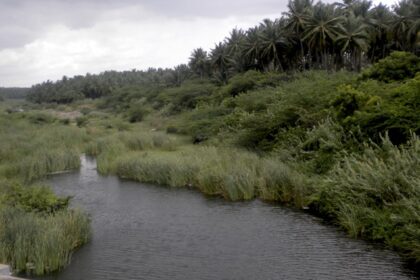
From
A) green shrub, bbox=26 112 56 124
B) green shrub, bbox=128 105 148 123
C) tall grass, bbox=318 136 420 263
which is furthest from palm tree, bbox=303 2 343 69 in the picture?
tall grass, bbox=318 136 420 263

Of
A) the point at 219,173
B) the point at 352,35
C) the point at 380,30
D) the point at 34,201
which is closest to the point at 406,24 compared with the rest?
the point at 380,30

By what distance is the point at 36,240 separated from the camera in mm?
13930

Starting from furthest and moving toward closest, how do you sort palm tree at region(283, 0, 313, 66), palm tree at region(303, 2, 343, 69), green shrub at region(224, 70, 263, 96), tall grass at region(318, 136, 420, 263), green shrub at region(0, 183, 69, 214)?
palm tree at region(283, 0, 313, 66) → palm tree at region(303, 2, 343, 69) → green shrub at region(224, 70, 263, 96) → green shrub at region(0, 183, 69, 214) → tall grass at region(318, 136, 420, 263)

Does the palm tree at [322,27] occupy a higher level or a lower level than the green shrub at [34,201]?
higher

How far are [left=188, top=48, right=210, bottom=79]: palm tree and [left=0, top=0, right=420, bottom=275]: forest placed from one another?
2387 centimetres

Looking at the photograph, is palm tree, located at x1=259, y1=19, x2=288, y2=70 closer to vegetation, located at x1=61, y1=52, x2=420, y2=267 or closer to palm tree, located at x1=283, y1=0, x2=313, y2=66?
palm tree, located at x1=283, y1=0, x2=313, y2=66

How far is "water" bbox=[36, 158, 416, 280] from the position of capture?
45.3 ft

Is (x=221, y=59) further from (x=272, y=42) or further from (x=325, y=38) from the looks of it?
(x=325, y=38)

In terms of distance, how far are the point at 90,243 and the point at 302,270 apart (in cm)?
720

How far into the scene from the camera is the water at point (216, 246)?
1381cm

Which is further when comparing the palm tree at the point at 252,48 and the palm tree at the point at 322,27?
the palm tree at the point at 252,48

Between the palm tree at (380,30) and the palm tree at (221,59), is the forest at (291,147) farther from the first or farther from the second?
the palm tree at (221,59)

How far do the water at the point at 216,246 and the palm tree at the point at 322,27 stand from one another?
122ft

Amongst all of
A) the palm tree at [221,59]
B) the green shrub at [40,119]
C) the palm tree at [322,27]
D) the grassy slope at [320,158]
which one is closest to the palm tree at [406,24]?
the palm tree at [322,27]
